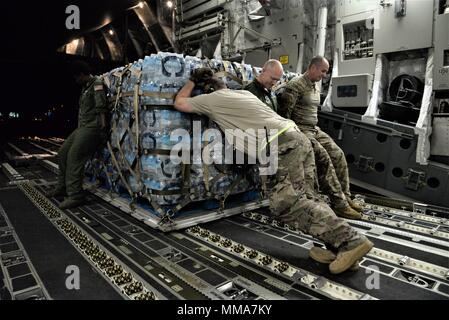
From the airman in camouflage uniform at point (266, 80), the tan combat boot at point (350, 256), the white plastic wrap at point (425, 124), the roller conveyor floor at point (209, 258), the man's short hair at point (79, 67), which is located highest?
the man's short hair at point (79, 67)

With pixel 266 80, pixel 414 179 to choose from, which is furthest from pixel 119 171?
pixel 414 179

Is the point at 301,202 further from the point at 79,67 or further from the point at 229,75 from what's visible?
the point at 79,67

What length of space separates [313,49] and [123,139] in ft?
14.3

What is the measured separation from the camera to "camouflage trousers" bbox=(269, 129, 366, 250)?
7.43ft

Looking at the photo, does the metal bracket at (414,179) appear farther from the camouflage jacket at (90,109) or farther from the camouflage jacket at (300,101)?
the camouflage jacket at (90,109)

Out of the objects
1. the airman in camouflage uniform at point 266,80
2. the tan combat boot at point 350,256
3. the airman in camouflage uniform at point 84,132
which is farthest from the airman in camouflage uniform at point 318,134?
the airman in camouflage uniform at point 84,132

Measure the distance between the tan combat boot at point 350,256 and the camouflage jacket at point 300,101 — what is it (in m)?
2.05

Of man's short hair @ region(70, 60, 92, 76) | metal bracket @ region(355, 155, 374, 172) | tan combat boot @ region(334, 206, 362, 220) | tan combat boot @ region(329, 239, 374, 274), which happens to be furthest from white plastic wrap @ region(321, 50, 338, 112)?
man's short hair @ region(70, 60, 92, 76)

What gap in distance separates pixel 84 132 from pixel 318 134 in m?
3.14

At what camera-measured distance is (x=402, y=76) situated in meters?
4.87

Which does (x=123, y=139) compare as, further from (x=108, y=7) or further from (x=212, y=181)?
(x=108, y=7)

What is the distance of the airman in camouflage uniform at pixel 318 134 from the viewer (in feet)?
12.2

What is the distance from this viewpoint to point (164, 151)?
10.2 ft

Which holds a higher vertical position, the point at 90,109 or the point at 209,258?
the point at 90,109
